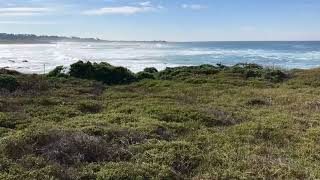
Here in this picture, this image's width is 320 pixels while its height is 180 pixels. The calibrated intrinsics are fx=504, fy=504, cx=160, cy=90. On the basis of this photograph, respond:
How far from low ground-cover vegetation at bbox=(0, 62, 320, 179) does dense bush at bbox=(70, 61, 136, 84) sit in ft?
12.4

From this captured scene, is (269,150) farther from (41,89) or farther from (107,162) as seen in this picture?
(41,89)

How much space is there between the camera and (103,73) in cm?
2623

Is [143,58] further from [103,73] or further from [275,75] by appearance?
[103,73]

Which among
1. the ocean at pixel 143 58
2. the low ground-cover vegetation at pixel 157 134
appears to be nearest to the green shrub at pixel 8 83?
the low ground-cover vegetation at pixel 157 134

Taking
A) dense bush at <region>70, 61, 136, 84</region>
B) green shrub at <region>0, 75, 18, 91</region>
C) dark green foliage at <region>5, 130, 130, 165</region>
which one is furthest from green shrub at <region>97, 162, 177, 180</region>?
dense bush at <region>70, 61, 136, 84</region>

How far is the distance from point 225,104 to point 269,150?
7148mm

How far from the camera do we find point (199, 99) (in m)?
18.9

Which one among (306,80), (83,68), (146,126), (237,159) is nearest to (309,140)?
(237,159)

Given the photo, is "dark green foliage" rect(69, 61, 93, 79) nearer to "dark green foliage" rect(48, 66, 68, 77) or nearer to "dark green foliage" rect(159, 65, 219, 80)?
"dark green foliage" rect(48, 66, 68, 77)

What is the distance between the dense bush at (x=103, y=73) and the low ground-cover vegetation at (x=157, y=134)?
12.4 feet

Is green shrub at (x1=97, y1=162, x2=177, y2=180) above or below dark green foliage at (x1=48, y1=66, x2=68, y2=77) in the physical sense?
above

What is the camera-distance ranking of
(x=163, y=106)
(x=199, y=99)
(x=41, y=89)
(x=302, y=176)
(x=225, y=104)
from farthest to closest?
1. (x=41, y=89)
2. (x=199, y=99)
3. (x=225, y=104)
4. (x=163, y=106)
5. (x=302, y=176)

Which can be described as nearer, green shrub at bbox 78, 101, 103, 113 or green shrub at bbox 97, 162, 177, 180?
green shrub at bbox 97, 162, 177, 180

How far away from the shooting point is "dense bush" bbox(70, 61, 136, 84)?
85.1 feet
